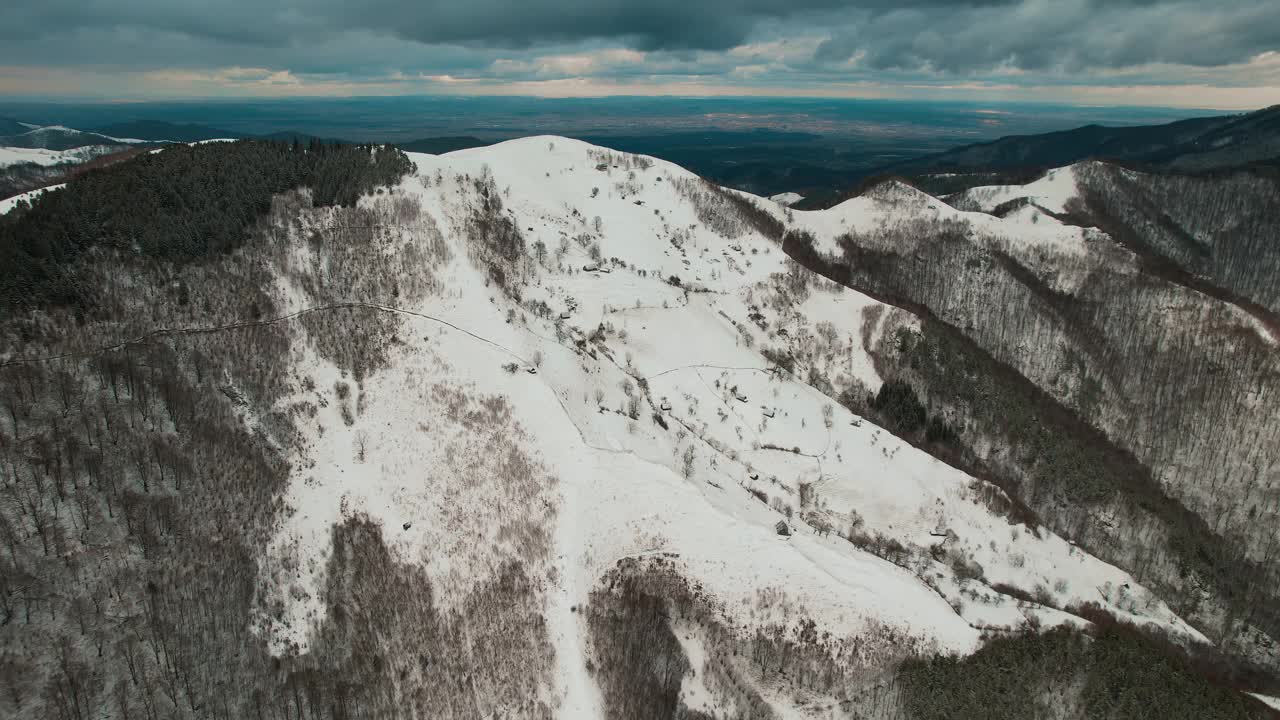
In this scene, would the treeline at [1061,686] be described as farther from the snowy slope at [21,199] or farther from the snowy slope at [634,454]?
the snowy slope at [21,199]

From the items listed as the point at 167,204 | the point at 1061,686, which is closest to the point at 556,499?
the point at 1061,686

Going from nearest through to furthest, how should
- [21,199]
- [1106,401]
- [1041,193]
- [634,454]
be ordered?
1. [634,454]
2. [21,199]
3. [1106,401]
4. [1041,193]

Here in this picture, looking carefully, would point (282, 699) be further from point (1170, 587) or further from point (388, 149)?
point (1170, 587)

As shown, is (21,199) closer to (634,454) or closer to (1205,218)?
(634,454)

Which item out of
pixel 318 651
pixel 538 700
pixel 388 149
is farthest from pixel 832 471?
pixel 388 149

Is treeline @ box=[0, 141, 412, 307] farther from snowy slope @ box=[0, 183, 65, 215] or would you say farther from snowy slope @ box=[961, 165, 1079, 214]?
snowy slope @ box=[961, 165, 1079, 214]

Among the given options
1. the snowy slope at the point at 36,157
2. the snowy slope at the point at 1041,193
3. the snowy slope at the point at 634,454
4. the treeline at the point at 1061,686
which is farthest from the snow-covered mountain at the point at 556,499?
the snowy slope at the point at 36,157
